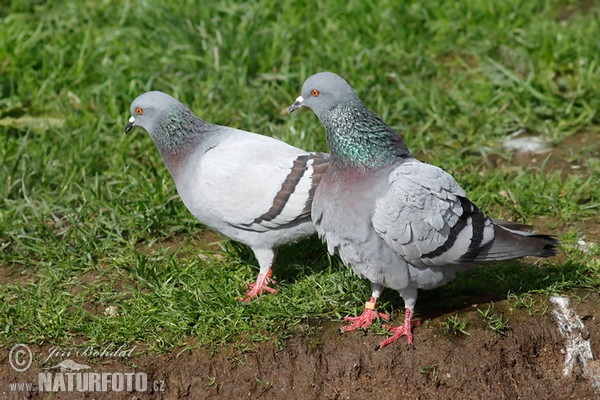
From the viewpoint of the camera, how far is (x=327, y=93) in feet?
14.7

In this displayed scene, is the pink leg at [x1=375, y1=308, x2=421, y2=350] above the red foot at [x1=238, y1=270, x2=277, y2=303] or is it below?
above

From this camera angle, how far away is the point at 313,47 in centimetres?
748

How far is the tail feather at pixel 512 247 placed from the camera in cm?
453

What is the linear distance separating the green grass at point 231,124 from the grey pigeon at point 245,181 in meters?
0.40

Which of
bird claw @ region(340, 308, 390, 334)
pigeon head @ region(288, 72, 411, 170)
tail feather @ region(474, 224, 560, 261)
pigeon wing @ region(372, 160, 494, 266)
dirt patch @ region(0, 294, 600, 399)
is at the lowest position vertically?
dirt patch @ region(0, 294, 600, 399)

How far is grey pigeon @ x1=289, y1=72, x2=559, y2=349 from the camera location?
4.29 metres

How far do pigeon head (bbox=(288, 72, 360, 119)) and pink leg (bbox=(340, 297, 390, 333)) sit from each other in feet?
3.93

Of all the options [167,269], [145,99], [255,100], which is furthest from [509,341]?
[255,100]

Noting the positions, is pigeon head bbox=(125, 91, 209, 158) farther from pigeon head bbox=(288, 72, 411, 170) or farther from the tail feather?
the tail feather

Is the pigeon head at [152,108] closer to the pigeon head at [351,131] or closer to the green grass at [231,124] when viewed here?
the green grass at [231,124]

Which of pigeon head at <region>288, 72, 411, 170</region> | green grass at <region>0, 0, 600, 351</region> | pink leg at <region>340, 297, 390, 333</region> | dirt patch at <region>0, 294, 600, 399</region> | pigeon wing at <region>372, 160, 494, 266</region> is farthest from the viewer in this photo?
green grass at <region>0, 0, 600, 351</region>

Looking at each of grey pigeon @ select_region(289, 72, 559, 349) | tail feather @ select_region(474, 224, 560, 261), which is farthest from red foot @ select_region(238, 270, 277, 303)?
tail feather @ select_region(474, 224, 560, 261)

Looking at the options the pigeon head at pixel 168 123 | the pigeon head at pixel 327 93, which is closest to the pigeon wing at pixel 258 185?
the pigeon head at pixel 168 123

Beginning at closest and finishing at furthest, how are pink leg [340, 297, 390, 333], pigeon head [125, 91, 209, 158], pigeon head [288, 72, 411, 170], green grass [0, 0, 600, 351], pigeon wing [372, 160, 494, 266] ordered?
1. pigeon wing [372, 160, 494, 266]
2. pigeon head [288, 72, 411, 170]
3. pink leg [340, 297, 390, 333]
4. green grass [0, 0, 600, 351]
5. pigeon head [125, 91, 209, 158]
